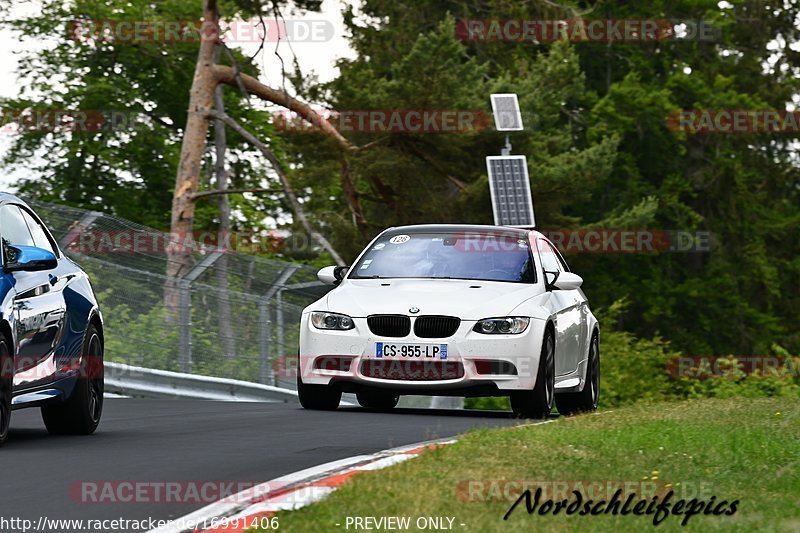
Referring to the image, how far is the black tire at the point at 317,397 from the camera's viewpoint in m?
15.0

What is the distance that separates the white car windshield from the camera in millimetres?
15156

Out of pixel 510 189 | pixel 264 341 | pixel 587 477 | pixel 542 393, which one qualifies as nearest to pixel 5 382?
pixel 587 477

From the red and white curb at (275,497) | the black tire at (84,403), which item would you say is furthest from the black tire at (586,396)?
the red and white curb at (275,497)

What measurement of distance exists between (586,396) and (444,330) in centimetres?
272

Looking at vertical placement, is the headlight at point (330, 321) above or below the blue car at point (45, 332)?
below

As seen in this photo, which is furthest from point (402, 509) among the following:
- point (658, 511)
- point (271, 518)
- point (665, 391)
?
point (665, 391)

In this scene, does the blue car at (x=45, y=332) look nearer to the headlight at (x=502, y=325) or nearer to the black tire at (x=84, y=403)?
the black tire at (x=84, y=403)

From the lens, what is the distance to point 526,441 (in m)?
10.3

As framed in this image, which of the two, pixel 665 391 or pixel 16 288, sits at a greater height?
pixel 16 288

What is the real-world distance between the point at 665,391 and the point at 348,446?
81.0 feet

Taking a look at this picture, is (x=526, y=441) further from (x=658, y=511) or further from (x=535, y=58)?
(x=535, y=58)

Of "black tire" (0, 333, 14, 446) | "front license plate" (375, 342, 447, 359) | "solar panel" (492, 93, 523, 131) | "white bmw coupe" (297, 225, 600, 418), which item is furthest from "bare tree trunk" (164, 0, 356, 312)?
"black tire" (0, 333, 14, 446)

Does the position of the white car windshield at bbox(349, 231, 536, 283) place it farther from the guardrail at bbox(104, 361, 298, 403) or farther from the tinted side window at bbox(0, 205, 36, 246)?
the guardrail at bbox(104, 361, 298, 403)

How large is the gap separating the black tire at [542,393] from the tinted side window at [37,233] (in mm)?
4209
